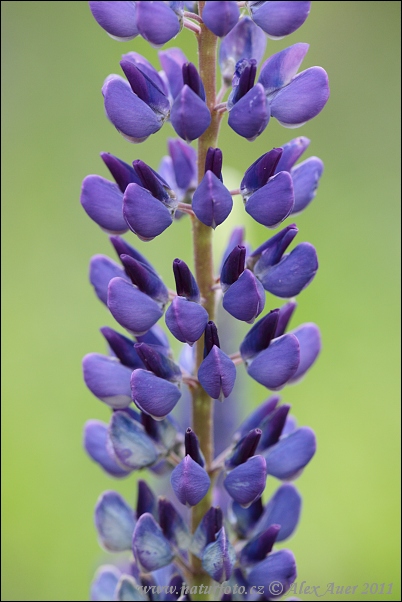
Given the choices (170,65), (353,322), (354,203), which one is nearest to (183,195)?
(170,65)

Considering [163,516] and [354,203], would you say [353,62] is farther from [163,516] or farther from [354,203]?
[163,516]

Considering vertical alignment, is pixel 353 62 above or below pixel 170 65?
above

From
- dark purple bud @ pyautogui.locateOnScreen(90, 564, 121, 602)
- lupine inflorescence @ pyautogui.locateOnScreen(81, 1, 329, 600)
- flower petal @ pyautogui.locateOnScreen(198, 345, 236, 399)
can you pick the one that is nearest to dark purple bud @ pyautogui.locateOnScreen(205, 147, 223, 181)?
lupine inflorescence @ pyautogui.locateOnScreen(81, 1, 329, 600)

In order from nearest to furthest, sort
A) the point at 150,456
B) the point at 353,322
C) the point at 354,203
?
the point at 150,456 → the point at 353,322 → the point at 354,203

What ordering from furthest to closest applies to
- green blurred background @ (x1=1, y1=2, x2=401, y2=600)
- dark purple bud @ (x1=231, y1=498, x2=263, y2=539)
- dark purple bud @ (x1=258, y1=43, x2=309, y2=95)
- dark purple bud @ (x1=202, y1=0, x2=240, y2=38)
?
green blurred background @ (x1=1, y1=2, x2=401, y2=600), dark purple bud @ (x1=231, y1=498, x2=263, y2=539), dark purple bud @ (x1=258, y1=43, x2=309, y2=95), dark purple bud @ (x1=202, y1=0, x2=240, y2=38)

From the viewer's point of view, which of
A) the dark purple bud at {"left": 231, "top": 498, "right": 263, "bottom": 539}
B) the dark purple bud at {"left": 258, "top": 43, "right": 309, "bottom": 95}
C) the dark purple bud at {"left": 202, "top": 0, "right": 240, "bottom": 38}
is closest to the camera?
the dark purple bud at {"left": 202, "top": 0, "right": 240, "bottom": 38}

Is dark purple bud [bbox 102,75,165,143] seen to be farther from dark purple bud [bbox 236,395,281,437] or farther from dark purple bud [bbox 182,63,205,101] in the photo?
dark purple bud [bbox 236,395,281,437]
